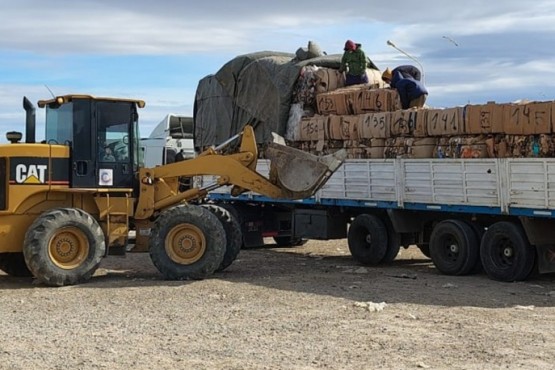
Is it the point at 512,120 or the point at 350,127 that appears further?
the point at 350,127

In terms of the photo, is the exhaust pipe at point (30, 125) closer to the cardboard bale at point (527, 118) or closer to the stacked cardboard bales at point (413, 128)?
the stacked cardboard bales at point (413, 128)

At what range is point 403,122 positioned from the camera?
1477 cm

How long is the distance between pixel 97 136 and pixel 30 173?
112 cm

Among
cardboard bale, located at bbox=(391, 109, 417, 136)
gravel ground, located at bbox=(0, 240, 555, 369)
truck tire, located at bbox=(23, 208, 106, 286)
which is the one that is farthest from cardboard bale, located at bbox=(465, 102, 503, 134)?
truck tire, located at bbox=(23, 208, 106, 286)

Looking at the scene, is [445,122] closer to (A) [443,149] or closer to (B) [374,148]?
(A) [443,149]

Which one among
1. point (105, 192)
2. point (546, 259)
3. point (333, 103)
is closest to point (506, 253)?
point (546, 259)

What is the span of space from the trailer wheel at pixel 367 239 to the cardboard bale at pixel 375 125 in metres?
1.44

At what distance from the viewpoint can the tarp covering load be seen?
1755 centimetres

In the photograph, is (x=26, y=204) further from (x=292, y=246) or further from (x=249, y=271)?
(x=292, y=246)

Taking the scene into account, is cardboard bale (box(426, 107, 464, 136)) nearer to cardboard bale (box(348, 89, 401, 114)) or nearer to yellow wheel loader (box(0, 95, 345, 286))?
cardboard bale (box(348, 89, 401, 114))

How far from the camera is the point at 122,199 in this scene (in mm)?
13320

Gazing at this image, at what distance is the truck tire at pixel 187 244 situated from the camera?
1298cm

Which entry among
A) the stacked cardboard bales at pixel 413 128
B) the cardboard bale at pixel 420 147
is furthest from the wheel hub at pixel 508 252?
the cardboard bale at pixel 420 147

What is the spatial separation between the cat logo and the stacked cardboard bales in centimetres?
556
